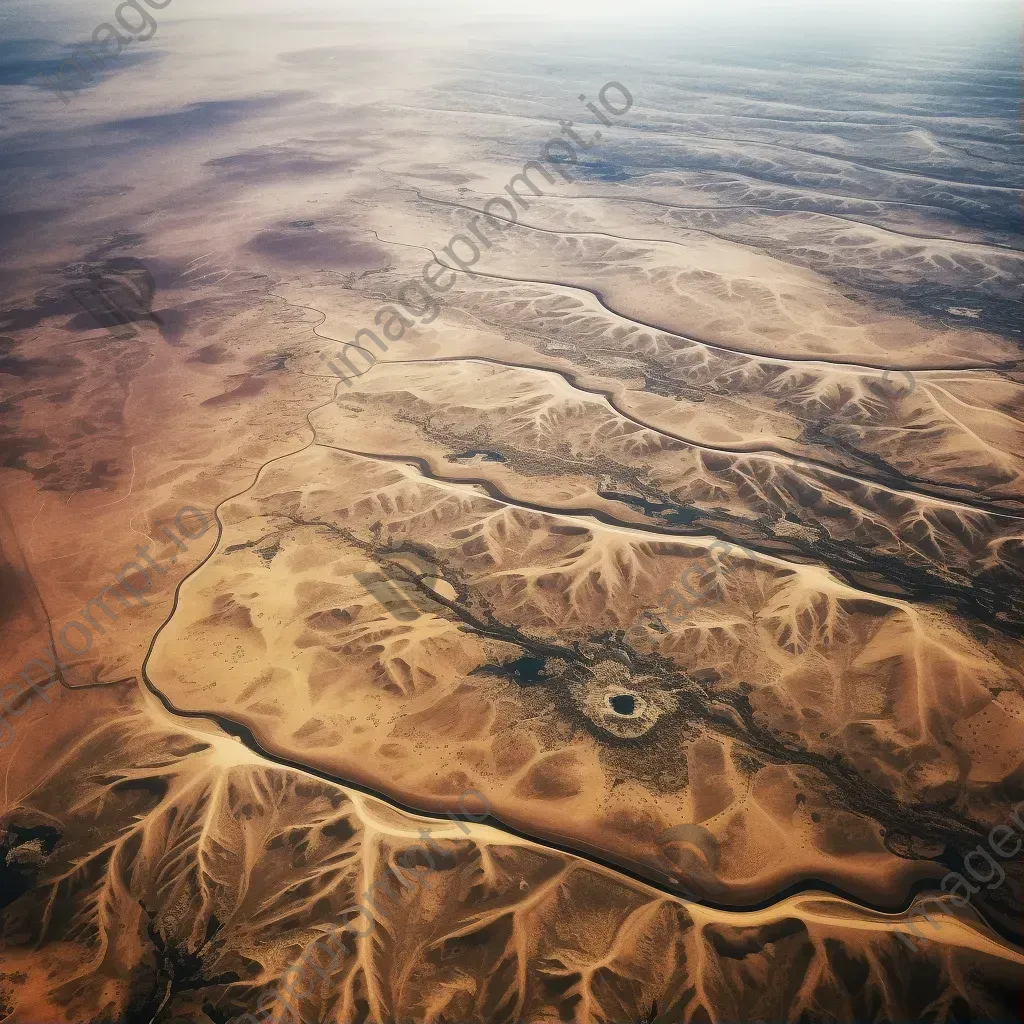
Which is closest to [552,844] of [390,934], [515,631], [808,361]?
[390,934]

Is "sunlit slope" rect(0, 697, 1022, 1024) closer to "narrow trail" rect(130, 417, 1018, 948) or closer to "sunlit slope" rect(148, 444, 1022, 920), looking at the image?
"narrow trail" rect(130, 417, 1018, 948)

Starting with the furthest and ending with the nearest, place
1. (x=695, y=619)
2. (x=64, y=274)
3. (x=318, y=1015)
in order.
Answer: (x=64, y=274), (x=695, y=619), (x=318, y=1015)

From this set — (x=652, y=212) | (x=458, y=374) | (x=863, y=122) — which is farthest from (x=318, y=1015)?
(x=863, y=122)

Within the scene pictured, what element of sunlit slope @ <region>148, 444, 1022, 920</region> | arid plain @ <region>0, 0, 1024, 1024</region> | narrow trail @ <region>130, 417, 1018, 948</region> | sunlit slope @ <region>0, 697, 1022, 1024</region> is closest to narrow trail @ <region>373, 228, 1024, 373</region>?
arid plain @ <region>0, 0, 1024, 1024</region>

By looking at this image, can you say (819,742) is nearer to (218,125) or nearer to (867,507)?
(867,507)

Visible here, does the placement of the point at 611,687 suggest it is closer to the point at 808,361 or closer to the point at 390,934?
the point at 390,934

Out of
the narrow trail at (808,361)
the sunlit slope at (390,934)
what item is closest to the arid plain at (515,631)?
the sunlit slope at (390,934)

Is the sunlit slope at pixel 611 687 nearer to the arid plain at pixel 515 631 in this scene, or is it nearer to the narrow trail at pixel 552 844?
the arid plain at pixel 515 631

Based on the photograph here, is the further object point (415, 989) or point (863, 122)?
point (863, 122)
